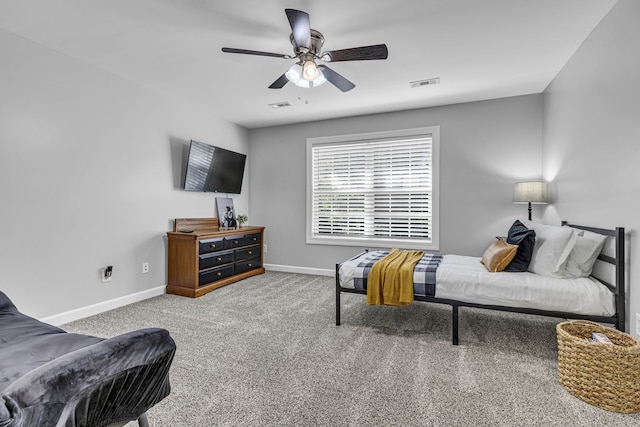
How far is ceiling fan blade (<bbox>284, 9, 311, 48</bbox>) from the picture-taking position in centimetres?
199

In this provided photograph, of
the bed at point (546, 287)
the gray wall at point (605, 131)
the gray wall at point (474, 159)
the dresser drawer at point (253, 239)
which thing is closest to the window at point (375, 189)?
the gray wall at point (474, 159)

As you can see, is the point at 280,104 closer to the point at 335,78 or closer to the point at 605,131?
the point at 335,78

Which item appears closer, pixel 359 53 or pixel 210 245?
pixel 359 53

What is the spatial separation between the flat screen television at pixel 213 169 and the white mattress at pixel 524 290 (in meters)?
3.35

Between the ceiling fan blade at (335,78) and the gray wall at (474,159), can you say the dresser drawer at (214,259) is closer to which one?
the gray wall at (474,159)

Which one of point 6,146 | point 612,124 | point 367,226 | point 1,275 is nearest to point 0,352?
point 1,275

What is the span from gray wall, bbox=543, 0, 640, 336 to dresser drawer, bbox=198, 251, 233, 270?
404cm

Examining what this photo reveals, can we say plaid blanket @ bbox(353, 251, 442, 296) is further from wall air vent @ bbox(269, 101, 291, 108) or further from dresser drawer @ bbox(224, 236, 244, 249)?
wall air vent @ bbox(269, 101, 291, 108)

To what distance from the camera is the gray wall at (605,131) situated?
2150 mm

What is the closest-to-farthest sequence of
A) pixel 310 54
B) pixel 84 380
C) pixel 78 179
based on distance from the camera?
pixel 84 380 < pixel 310 54 < pixel 78 179

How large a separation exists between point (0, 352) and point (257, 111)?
4.03 m

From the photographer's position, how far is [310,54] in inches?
99.0

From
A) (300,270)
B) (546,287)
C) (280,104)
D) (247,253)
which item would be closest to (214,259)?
(247,253)

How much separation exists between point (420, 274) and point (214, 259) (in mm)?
2729
